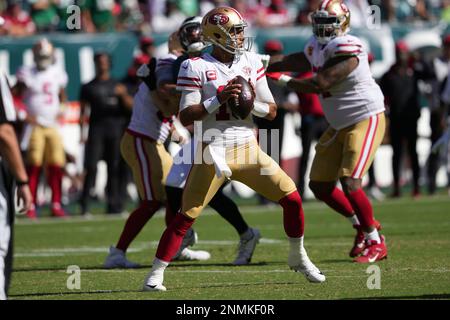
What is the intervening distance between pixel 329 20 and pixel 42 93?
6915 millimetres

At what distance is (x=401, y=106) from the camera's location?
1584 centimetres

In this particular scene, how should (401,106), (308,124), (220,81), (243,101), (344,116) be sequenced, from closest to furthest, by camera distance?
1. (243,101)
2. (220,81)
3. (344,116)
4. (308,124)
5. (401,106)

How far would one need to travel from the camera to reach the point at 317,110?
595 inches

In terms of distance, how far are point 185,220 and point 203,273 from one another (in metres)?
Result: 1.19

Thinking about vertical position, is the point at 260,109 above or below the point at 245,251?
above

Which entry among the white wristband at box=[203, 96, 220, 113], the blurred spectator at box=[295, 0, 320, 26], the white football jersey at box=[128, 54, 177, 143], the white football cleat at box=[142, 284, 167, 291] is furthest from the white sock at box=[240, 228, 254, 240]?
the blurred spectator at box=[295, 0, 320, 26]

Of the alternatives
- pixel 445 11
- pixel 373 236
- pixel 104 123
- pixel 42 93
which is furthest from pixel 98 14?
pixel 373 236

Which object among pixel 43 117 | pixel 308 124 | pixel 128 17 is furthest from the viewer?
pixel 128 17

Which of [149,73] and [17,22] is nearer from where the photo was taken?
[149,73]

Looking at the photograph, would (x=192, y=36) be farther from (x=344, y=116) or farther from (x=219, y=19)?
(x=219, y=19)

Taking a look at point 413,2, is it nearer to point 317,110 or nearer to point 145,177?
point 317,110

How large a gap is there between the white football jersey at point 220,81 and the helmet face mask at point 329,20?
1616 mm

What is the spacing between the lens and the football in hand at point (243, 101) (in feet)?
23.5

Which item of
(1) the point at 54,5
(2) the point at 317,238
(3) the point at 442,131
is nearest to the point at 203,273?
(2) the point at 317,238
